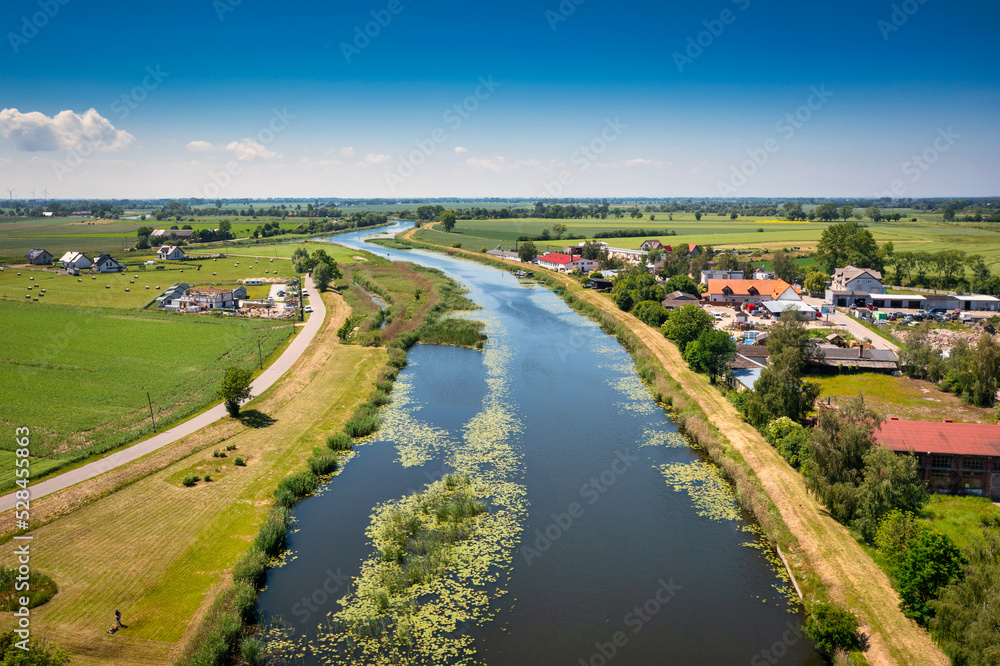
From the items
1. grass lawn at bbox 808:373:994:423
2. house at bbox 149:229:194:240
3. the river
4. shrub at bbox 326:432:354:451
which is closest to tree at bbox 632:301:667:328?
grass lawn at bbox 808:373:994:423

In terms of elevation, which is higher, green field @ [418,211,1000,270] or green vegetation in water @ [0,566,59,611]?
green field @ [418,211,1000,270]

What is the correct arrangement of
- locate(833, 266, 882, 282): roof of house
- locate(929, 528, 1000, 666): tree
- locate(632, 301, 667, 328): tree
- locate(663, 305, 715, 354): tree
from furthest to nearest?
1. locate(833, 266, 882, 282): roof of house
2. locate(632, 301, 667, 328): tree
3. locate(663, 305, 715, 354): tree
4. locate(929, 528, 1000, 666): tree

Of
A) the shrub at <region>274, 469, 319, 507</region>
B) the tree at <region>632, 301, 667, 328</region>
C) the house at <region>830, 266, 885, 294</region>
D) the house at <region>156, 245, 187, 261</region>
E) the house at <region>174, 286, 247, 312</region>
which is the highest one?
the house at <region>156, 245, 187, 261</region>

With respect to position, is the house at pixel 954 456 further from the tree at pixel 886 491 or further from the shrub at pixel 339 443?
the shrub at pixel 339 443

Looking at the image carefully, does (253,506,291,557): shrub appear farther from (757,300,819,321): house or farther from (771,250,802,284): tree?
(771,250,802,284): tree

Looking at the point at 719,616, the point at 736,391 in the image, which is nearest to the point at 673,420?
the point at 736,391

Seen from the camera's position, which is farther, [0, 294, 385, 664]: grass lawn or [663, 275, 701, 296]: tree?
[663, 275, 701, 296]: tree
